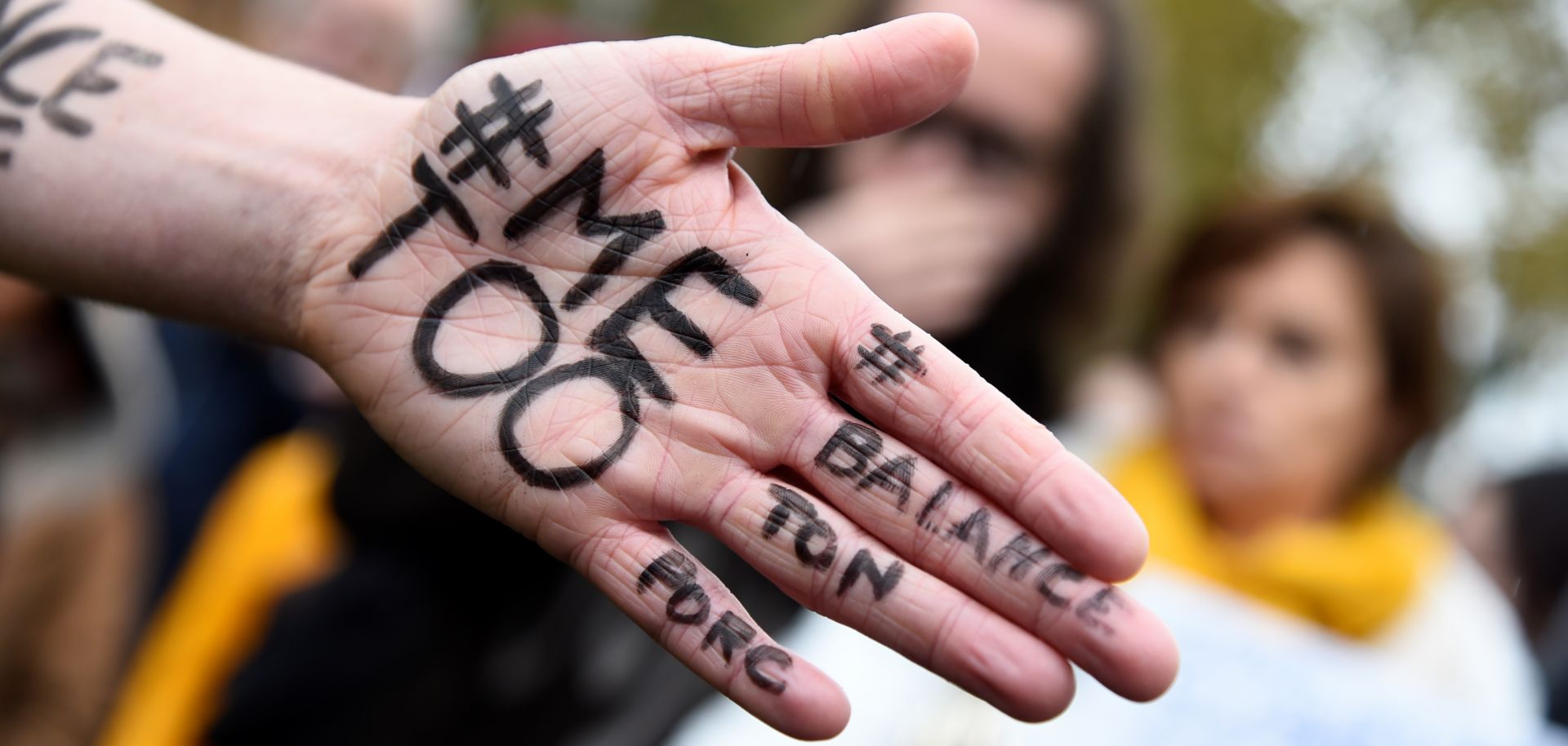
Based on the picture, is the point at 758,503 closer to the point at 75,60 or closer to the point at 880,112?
the point at 880,112

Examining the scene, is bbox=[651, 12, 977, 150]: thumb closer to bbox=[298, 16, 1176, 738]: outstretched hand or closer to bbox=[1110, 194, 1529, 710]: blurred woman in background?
bbox=[298, 16, 1176, 738]: outstretched hand

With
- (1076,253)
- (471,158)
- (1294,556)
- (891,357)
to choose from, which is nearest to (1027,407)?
(1076,253)

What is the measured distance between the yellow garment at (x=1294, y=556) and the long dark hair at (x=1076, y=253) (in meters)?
0.35

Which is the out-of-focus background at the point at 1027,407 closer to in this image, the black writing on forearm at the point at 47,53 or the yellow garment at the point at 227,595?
the yellow garment at the point at 227,595

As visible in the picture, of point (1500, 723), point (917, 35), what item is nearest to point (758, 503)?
point (917, 35)

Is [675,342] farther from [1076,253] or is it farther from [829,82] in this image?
[1076,253]

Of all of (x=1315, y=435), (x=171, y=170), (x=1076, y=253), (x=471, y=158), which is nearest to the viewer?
(x=471, y=158)

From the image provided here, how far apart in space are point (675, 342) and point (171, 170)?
0.91m

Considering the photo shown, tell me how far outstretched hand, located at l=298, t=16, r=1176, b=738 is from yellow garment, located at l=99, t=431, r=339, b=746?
135 centimetres

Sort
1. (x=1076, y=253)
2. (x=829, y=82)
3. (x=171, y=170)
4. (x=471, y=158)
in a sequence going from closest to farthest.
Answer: (x=829, y=82)
(x=471, y=158)
(x=171, y=170)
(x=1076, y=253)

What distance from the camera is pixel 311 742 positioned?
246cm

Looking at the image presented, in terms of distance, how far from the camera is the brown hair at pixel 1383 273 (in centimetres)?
274

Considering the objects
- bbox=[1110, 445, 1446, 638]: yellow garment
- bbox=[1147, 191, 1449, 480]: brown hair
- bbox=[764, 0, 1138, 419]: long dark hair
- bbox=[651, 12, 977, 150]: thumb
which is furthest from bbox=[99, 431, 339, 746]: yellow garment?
bbox=[1147, 191, 1449, 480]: brown hair

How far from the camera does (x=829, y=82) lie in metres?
1.42
